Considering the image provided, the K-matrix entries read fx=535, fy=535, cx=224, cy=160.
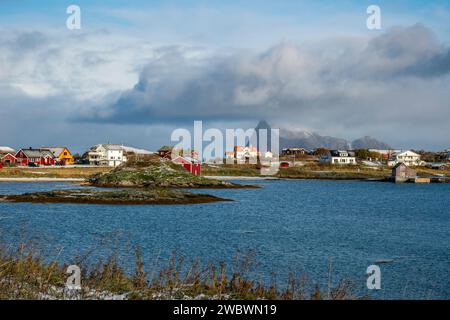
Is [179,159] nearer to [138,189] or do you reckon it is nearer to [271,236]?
[138,189]

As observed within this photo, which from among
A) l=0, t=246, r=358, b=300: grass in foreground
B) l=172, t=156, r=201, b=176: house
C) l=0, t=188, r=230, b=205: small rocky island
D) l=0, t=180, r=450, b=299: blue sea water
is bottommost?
l=0, t=180, r=450, b=299: blue sea water

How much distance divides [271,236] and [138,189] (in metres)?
43.3

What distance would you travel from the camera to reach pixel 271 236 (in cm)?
3553

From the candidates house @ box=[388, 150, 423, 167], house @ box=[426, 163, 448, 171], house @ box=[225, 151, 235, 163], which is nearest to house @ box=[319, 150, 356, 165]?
house @ box=[388, 150, 423, 167]

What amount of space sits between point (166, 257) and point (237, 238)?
936 centimetres

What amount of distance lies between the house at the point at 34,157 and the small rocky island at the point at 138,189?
53.3 m

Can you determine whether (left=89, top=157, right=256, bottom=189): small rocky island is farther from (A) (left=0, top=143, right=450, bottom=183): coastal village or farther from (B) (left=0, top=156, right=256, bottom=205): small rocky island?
(A) (left=0, top=143, right=450, bottom=183): coastal village

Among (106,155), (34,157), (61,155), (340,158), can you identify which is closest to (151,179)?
(34,157)

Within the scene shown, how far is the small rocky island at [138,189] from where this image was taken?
55.9 m

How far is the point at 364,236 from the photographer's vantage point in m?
37.2

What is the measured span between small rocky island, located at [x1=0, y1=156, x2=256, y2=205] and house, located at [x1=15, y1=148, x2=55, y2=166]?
5330 centimetres

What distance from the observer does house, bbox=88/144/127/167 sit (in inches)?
5807
